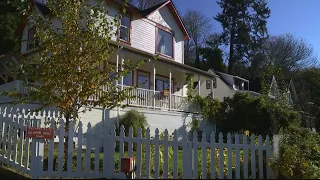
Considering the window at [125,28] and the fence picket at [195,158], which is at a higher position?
the window at [125,28]

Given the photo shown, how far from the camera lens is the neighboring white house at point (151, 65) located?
16797mm

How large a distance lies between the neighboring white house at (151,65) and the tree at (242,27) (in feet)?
85.9

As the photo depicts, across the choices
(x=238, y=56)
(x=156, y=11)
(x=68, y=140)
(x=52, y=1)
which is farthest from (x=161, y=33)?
(x=238, y=56)

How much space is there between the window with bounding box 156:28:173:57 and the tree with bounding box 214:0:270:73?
27.8 m

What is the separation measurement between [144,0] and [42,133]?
1501 inches

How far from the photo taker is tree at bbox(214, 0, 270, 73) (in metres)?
50.0

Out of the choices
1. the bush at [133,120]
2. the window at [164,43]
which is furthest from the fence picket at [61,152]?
the window at [164,43]

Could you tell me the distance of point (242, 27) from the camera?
50031 millimetres

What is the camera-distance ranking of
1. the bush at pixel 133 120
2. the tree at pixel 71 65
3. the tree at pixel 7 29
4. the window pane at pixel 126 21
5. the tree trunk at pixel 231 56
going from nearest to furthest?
1. the tree at pixel 71 65
2. the bush at pixel 133 120
3. the window pane at pixel 126 21
4. the tree at pixel 7 29
5. the tree trunk at pixel 231 56

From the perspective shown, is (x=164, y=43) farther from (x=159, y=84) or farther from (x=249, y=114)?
(x=249, y=114)

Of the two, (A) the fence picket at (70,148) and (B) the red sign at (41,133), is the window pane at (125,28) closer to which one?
(A) the fence picket at (70,148)

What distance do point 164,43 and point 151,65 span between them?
330 cm

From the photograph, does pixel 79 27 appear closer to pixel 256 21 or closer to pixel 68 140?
pixel 68 140

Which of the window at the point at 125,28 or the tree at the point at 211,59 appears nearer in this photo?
the window at the point at 125,28
